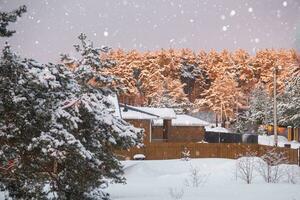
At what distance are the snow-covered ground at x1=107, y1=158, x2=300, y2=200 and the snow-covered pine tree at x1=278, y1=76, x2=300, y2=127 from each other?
35.5 ft

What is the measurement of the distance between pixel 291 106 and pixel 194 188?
25.2 meters

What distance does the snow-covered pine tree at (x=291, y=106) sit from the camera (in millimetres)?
41375

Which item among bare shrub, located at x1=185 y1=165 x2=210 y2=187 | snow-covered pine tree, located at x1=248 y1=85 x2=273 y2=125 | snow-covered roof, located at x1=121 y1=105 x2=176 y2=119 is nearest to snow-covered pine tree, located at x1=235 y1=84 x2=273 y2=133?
snow-covered pine tree, located at x1=248 y1=85 x2=273 y2=125

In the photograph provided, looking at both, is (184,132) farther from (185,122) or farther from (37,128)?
(37,128)

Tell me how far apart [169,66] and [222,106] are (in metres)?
15.0

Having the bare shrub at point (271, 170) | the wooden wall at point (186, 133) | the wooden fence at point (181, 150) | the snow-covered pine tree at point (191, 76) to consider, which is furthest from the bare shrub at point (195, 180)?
the snow-covered pine tree at point (191, 76)

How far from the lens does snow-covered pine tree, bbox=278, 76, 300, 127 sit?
41375 millimetres

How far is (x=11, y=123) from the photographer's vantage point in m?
10.2

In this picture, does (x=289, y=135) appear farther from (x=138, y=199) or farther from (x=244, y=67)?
(x=138, y=199)

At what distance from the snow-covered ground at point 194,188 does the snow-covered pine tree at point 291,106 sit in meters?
10.8

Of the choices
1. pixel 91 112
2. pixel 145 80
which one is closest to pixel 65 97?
pixel 91 112

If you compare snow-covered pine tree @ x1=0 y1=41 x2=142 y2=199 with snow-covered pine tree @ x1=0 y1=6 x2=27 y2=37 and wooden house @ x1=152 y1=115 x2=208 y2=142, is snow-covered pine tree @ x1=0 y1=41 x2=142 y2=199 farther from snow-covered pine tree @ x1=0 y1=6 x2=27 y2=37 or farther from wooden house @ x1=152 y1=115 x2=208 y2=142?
wooden house @ x1=152 y1=115 x2=208 y2=142

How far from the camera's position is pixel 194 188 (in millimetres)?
19078

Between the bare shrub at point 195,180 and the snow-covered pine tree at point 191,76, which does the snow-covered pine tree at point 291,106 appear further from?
the snow-covered pine tree at point 191,76
